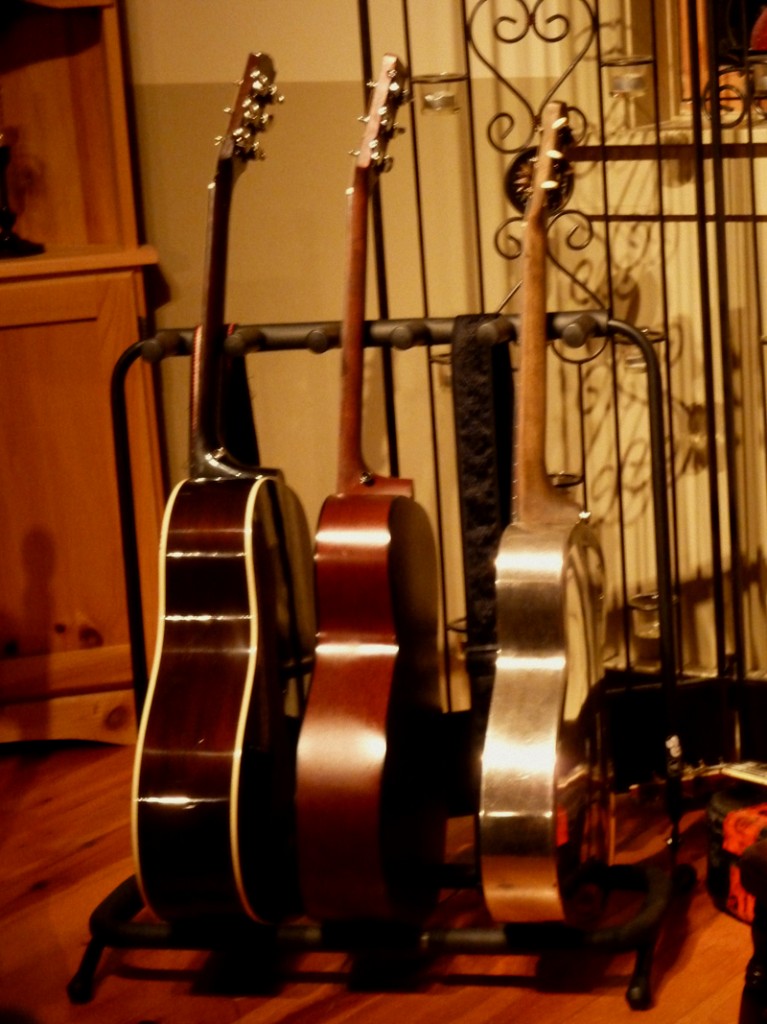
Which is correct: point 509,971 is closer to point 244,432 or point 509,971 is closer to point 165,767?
point 165,767

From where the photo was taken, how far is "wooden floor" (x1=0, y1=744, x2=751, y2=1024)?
173 cm

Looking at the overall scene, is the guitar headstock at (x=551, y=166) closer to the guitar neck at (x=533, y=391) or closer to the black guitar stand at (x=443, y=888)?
the guitar neck at (x=533, y=391)

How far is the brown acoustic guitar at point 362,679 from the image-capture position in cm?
167

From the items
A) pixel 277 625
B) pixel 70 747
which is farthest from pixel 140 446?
pixel 277 625

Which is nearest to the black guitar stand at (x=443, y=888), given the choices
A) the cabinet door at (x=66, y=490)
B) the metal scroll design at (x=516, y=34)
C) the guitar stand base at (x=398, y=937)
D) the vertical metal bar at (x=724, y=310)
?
the guitar stand base at (x=398, y=937)

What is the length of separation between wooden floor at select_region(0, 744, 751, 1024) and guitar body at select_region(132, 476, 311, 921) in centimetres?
13

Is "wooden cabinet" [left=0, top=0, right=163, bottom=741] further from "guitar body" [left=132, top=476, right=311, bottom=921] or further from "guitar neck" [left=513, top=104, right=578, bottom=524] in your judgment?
"guitar neck" [left=513, top=104, right=578, bottom=524]

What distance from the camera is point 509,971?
1811 mm

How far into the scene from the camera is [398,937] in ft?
5.75

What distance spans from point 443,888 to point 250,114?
104cm

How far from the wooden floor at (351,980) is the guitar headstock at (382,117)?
3.22 feet

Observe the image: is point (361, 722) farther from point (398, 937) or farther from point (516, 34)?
point (516, 34)

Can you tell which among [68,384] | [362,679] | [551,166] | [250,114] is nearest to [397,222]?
[68,384]

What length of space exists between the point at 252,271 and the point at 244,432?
73cm
